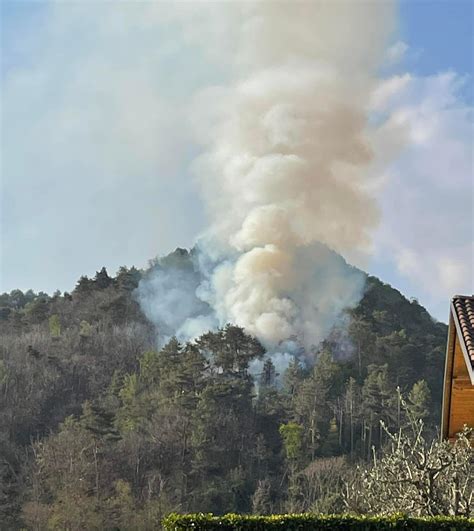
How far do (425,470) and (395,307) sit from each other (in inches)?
1976

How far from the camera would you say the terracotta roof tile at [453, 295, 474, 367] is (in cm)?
807

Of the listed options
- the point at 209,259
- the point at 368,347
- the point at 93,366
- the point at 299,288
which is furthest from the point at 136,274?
the point at 368,347

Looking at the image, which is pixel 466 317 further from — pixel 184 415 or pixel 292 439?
pixel 184 415

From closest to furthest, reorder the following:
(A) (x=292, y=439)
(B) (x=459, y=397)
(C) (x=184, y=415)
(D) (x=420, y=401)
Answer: (B) (x=459, y=397) → (A) (x=292, y=439) → (C) (x=184, y=415) → (D) (x=420, y=401)

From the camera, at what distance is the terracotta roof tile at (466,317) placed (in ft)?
26.5

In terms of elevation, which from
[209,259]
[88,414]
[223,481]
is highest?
[209,259]

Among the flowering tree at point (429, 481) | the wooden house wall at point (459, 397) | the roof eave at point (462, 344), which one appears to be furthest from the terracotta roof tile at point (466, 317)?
the flowering tree at point (429, 481)

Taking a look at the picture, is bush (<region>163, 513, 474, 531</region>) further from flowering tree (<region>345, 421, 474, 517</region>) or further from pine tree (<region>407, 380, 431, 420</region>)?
pine tree (<region>407, 380, 431, 420</region>)

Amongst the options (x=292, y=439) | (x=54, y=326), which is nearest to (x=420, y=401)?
(x=292, y=439)

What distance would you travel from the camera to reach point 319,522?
28.4ft

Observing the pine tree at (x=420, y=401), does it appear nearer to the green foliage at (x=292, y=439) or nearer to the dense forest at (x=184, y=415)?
the dense forest at (x=184, y=415)

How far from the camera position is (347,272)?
218 ft

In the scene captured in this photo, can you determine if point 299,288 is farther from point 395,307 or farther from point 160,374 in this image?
point 160,374

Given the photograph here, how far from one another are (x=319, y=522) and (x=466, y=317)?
278cm
